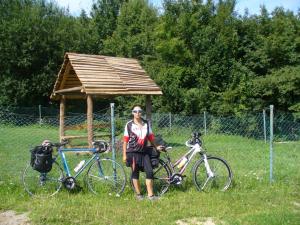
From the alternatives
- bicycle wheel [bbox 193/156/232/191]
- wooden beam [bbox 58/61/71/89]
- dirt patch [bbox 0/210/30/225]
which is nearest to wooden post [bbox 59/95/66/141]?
wooden beam [bbox 58/61/71/89]

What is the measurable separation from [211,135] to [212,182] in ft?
35.9

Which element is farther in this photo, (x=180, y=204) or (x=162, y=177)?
(x=162, y=177)

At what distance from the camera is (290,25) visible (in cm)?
2516

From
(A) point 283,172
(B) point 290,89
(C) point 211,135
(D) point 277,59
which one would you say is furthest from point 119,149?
(D) point 277,59

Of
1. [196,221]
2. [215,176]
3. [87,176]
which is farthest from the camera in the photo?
[215,176]

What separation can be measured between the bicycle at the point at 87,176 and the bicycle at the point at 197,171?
2.51 feet

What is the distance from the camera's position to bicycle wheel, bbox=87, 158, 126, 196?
854 centimetres

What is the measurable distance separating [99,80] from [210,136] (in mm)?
7258

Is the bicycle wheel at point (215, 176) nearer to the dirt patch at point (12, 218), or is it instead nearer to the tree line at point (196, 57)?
the dirt patch at point (12, 218)

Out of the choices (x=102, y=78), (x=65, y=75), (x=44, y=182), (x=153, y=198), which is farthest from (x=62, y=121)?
(x=153, y=198)

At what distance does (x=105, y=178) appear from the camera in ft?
28.3

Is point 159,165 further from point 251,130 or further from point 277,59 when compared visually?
point 277,59

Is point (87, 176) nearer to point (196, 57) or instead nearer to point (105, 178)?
point (105, 178)

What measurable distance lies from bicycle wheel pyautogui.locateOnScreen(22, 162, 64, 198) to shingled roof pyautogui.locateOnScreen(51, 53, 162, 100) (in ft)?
16.4
